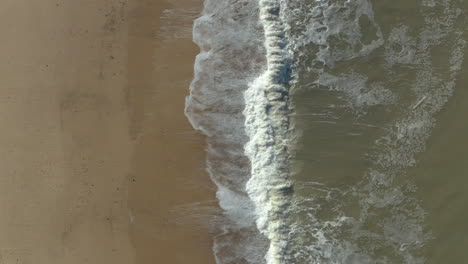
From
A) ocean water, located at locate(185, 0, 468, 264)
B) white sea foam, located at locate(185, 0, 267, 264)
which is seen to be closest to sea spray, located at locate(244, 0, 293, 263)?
ocean water, located at locate(185, 0, 468, 264)

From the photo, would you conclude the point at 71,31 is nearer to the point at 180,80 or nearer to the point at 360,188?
the point at 180,80

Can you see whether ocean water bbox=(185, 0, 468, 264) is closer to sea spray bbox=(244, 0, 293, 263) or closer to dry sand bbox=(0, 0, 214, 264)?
sea spray bbox=(244, 0, 293, 263)

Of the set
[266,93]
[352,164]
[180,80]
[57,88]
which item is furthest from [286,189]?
[57,88]

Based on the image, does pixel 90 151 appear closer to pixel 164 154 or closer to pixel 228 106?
pixel 164 154

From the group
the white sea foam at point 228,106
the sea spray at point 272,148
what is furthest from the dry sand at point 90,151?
the sea spray at point 272,148

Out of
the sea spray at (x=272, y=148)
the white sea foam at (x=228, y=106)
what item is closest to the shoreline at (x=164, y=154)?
the white sea foam at (x=228, y=106)

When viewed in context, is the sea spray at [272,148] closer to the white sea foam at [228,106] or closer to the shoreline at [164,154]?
the white sea foam at [228,106]
